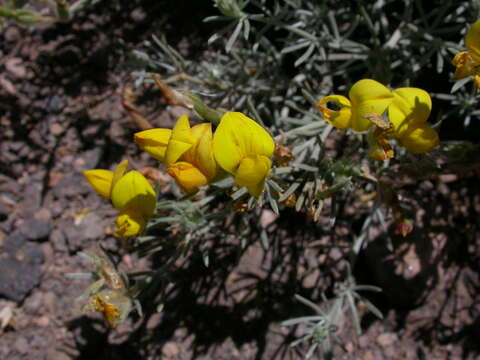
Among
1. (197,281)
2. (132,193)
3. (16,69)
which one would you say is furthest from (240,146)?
(16,69)

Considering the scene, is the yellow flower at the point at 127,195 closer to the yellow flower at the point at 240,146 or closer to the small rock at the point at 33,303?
the yellow flower at the point at 240,146

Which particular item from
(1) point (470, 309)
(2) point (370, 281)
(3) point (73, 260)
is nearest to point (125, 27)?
(3) point (73, 260)

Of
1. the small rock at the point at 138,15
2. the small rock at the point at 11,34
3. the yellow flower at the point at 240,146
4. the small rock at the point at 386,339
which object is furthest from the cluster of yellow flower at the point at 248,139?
the small rock at the point at 11,34

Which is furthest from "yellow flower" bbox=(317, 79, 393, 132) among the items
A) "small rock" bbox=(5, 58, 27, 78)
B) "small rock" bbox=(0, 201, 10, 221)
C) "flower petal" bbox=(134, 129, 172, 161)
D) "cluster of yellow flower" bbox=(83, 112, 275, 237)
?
"small rock" bbox=(5, 58, 27, 78)

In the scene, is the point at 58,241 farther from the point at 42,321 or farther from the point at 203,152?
the point at 203,152

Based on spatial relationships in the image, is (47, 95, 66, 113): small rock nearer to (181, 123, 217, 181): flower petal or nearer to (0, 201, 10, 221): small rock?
(0, 201, 10, 221): small rock
